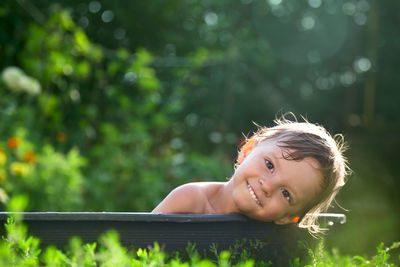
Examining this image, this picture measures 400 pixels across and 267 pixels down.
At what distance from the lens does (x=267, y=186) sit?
1.77 m

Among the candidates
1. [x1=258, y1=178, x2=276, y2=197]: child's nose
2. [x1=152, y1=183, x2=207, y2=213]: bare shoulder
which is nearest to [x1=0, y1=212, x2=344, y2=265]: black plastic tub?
[x1=258, y1=178, x2=276, y2=197]: child's nose

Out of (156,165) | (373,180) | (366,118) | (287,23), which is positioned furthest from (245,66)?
(156,165)

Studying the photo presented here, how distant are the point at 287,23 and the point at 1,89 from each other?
239 inches

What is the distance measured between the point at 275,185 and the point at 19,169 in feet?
7.72

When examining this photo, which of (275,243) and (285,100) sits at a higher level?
(285,100)

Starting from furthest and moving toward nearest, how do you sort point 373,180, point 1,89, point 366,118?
point 366,118 → point 373,180 → point 1,89

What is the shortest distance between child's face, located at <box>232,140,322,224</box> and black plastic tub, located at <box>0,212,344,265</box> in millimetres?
315

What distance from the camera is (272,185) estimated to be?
1772 mm

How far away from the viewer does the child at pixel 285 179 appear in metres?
1.78

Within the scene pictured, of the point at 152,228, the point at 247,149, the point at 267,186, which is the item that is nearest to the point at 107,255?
the point at 152,228

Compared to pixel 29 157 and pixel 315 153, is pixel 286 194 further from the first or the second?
pixel 29 157

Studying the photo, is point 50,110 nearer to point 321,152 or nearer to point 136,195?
point 136,195

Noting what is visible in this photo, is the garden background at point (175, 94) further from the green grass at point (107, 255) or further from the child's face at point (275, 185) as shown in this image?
the green grass at point (107, 255)

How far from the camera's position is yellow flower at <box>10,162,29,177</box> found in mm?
3541
